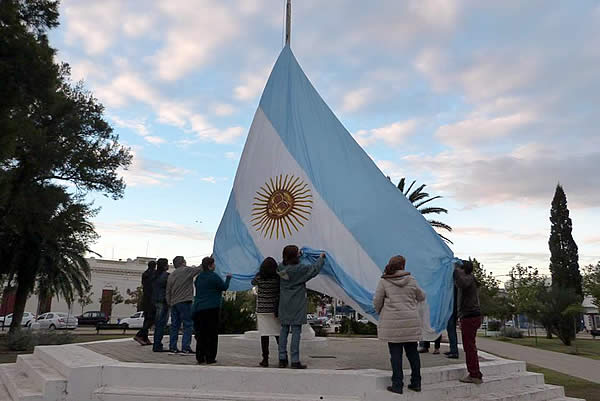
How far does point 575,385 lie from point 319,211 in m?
6.99

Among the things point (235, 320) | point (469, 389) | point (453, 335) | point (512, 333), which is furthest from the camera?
point (512, 333)

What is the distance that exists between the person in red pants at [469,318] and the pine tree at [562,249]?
118 feet

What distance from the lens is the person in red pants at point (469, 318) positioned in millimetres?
6539

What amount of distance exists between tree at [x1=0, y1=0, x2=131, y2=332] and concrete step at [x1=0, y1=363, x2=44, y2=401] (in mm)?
6817

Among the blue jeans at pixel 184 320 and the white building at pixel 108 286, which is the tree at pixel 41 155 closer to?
the blue jeans at pixel 184 320

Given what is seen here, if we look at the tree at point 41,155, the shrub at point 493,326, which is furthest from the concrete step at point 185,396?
the shrub at point 493,326

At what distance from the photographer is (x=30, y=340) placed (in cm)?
1527

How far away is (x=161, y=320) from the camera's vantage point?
8375 millimetres

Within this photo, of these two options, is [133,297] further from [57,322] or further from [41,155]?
[41,155]

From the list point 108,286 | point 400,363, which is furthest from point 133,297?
point 400,363

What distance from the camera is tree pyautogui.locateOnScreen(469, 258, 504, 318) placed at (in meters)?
37.3

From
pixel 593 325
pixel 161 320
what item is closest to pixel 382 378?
pixel 161 320

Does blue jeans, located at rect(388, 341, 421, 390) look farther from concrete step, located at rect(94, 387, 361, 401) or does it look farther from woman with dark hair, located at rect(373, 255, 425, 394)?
concrete step, located at rect(94, 387, 361, 401)

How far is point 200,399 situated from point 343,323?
2024cm
